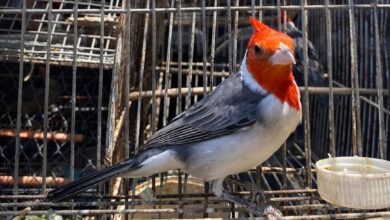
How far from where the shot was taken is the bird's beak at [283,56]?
6.81 ft

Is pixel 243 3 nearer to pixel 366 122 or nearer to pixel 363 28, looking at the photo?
pixel 363 28

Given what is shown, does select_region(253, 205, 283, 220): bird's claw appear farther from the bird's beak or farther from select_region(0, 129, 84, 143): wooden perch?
select_region(0, 129, 84, 143): wooden perch

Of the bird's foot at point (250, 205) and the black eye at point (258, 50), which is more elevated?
the black eye at point (258, 50)

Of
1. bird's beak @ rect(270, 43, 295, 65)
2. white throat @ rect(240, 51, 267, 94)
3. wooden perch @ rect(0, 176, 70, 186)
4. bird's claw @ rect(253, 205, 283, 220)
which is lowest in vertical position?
bird's claw @ rect(253, 205, 283, 220)

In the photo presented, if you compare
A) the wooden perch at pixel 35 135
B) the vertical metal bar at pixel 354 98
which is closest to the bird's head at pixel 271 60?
the vertical metal bar at pixel 354 98

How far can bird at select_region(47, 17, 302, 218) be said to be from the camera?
216cm

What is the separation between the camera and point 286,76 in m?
2.20

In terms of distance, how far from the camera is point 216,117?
2.31 m

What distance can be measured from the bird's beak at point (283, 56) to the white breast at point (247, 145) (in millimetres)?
177

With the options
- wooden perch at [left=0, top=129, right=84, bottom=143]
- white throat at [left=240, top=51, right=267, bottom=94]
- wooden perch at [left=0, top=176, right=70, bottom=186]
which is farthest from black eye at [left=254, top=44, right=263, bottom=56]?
wooden perch at [left=0, top=129, right=84, bottom=143]

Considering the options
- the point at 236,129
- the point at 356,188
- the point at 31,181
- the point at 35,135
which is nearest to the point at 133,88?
the point at 35,135

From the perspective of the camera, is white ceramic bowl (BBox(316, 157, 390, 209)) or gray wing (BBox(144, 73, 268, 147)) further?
gray wing (BBox(144, 73, 268, 147))

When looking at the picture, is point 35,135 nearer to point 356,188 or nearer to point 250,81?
point 250,81

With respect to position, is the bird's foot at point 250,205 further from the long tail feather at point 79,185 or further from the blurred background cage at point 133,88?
the long tail feather at point 79,185
